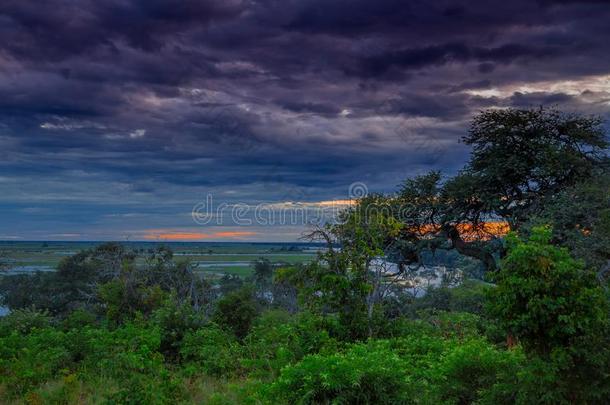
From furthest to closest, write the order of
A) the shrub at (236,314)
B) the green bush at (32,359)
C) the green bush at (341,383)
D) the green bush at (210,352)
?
the shrub at (236,314) → the green bush at (210,352) → the green bush at (32,359) → the green bush at (341,383)

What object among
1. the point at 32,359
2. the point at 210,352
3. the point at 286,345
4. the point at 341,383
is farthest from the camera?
the point at 210,352

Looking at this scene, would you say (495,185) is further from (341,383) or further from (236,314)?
(341,383)

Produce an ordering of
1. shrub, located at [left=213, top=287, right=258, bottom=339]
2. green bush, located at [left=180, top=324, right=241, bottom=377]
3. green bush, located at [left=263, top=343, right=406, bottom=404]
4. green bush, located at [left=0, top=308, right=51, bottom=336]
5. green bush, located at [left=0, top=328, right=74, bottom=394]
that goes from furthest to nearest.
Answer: shrub, located at [left=213, top=287, right=258, bottom=339] → green bush, located at [left=0, top=308, right=51, bottom=336] → green bush, located at [left=180, top=324, right=241, bottom=377] → green bush, located at [left=0, top=328, right=74, bottom=394] → green bush, located at [left=263, top=343, right=406, bottom=404]

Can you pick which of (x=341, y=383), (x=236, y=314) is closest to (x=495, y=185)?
(x=236, y=314)

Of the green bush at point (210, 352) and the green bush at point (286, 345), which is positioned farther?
the green bush at point (210, 352)

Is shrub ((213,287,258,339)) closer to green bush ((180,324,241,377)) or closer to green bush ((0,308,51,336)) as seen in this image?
green bush ((180,324,241,377))

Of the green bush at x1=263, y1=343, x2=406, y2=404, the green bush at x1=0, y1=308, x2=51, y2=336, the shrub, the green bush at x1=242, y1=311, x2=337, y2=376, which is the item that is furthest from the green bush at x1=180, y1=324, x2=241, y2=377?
the green bush at x1=0, y1=308, x2=51, y2=336

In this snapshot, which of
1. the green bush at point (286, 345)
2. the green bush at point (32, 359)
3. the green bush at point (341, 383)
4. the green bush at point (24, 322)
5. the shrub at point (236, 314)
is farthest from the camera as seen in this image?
the shrub at point (236, 314)

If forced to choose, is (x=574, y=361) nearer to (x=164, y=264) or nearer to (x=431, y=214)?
(x=431, y=214)

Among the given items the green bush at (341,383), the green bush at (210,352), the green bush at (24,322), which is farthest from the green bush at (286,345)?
the green bush at (24,322)

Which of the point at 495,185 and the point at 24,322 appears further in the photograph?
the point at 495,185

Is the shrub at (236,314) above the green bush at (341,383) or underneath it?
underneath

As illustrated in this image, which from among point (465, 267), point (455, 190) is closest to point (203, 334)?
point (455, 190)

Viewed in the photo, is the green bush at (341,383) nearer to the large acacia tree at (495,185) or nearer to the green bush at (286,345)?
the green bush at (286,345)
